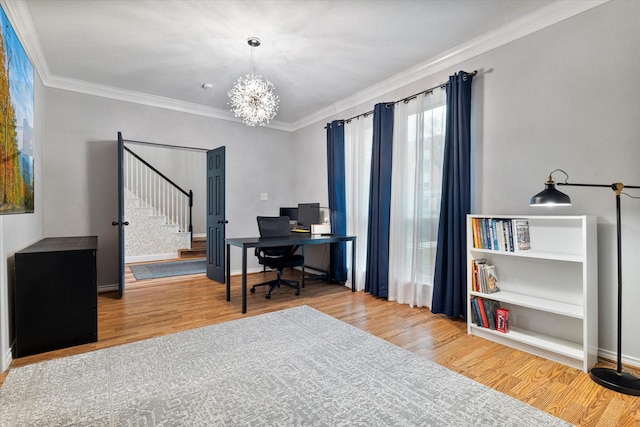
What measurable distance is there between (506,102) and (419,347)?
2.27 meters

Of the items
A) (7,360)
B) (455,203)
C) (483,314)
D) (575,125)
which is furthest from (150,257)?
(575,125)

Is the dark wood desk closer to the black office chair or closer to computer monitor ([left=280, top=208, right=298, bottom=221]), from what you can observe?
the black office chair

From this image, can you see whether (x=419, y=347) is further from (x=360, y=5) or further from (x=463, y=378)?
(x=360, y=5)

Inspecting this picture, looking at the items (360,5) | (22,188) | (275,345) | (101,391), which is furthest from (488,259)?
(22,188)

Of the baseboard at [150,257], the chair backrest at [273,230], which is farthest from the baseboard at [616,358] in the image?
the baseboard at [150,257]

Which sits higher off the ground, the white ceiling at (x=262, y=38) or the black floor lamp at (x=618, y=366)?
the white ceiling at (x=262, y=38)

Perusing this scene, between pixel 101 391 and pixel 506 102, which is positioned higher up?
pixel 506 102

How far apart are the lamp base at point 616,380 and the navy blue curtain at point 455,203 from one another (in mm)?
1068

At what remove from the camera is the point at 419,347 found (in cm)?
251

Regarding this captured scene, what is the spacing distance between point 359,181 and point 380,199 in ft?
1.76

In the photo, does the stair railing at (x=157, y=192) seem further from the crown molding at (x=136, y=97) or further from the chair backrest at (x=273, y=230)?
the chair backrest at (x=273, y=230)

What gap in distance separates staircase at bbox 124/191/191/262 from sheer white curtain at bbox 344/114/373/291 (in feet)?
14.8

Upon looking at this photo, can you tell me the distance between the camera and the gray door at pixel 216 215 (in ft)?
15.2

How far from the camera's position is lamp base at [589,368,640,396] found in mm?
1872
